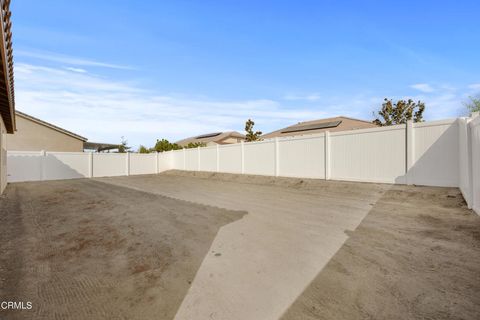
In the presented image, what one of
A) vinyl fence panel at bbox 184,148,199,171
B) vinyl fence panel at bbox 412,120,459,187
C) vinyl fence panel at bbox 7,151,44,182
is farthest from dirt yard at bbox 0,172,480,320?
vinyl fence panel at bbox 184,148,199,171

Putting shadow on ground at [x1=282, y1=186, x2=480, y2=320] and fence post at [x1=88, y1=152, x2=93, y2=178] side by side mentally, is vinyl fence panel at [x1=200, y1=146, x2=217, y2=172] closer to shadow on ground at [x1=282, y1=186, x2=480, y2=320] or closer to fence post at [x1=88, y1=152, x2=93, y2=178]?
fence post at [x1=88, y1=152, x2=93, y2=178]

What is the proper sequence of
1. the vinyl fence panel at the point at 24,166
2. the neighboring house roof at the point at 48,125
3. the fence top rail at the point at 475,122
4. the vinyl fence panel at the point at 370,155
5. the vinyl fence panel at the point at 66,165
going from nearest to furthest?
the fence top rail at the point at 475,122
the vinyl fence panel at the point at 370,155
the vinyl fence panel at the point at 24,166
the vinyl fence panel at the point at 66,165
the neighboring house roof at the point at 48,125

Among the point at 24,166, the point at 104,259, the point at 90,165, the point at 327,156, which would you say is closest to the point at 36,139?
the point at 24,166

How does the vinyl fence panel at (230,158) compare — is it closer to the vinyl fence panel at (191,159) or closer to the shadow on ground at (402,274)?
the vinyl fence panel at (191,159)

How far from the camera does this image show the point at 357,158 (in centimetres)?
960

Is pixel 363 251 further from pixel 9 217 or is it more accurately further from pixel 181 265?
pixel 9 217

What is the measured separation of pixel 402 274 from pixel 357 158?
7483 mm

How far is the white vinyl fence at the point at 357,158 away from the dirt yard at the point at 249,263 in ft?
4.21

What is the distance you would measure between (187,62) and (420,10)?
11116 millimetres

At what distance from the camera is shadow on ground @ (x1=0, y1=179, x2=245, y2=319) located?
2357 millimetres

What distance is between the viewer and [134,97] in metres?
17.6

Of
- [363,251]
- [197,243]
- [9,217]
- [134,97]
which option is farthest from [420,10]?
[134,97]

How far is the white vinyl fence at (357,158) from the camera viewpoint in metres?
6.55

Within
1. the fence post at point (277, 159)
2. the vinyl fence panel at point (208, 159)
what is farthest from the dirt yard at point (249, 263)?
the vinyl fence panel at point (208, 159)
